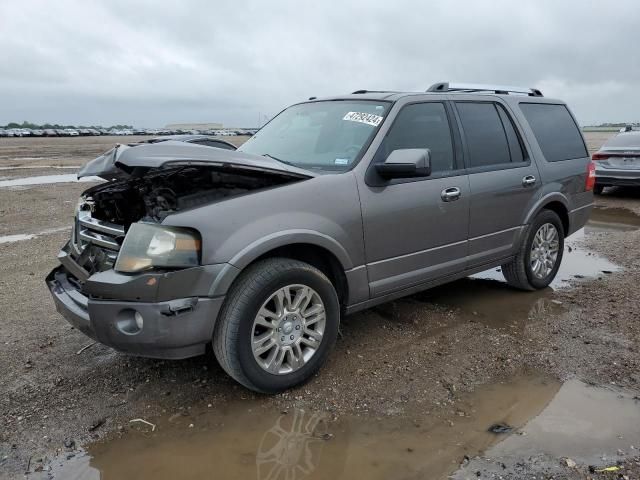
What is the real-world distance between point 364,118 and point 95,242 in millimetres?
2122

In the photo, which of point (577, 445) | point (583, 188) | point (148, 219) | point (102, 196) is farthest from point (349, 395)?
point (583, 188)

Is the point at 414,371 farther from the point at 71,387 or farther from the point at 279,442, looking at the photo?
the point at 71,387

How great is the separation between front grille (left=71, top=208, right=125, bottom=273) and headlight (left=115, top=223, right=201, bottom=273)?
244 millimetres

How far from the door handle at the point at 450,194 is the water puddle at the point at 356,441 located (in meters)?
1.54

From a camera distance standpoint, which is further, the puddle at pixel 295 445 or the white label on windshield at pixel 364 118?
the white label on windshield at pixel 364 118

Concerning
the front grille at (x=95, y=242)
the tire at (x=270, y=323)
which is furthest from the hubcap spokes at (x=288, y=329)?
the front grille at (x=95, y=242)

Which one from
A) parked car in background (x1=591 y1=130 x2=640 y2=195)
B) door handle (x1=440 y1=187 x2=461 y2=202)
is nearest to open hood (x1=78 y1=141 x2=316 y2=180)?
door handle (x1=440 y1=187 x2=461 y2=202)

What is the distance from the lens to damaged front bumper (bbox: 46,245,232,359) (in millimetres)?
2965

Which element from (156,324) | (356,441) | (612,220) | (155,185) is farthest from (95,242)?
(612,220)

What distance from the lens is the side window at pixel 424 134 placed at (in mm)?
4059

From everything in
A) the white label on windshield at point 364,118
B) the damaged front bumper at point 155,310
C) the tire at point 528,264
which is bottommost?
the tire at point 528,264

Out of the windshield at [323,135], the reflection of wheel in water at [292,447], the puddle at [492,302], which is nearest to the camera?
the reflection of wheel in water at [292,447]

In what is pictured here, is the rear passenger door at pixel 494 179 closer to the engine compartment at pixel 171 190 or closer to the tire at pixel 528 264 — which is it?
the tire at pixel 528 264

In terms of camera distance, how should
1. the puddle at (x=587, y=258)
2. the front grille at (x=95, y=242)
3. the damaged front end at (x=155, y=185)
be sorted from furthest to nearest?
the puddle at (x=587, y=258), the front grille at (x=95, y=242), the damaged front end at (x=155, y=185)
